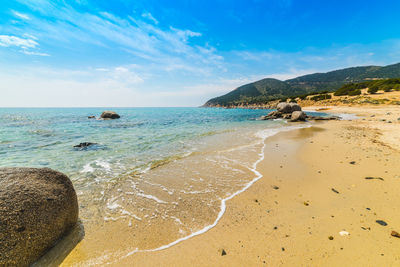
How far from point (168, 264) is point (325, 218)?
4020 mm

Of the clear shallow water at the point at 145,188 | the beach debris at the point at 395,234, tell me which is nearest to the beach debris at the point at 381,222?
the beach debris at the point at 395,234

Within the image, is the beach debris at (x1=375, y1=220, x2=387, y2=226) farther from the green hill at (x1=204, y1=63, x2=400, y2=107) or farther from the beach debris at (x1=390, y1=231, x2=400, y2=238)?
the green hill at (x1=204, y1=63, x2=400, y2=107)

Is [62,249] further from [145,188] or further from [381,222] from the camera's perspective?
[381,222]

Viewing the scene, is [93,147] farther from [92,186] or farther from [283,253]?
[283,253]

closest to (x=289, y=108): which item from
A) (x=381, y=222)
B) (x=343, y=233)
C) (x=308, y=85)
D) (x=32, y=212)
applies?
(x=381, y=222)

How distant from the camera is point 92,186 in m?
6.47

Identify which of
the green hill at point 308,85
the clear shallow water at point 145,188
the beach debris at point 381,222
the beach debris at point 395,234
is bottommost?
the clear shallow water at point 145,188

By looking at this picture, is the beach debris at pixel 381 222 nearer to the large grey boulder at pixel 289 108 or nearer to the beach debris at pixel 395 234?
the beach debris at pixel 395 234

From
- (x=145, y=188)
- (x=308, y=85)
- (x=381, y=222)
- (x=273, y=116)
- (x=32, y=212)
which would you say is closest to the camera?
(x=32, y=212)

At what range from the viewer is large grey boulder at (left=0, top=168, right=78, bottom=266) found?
2.86m

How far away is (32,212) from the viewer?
325 cm

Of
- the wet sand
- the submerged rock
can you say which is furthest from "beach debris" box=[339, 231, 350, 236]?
the submerged rock

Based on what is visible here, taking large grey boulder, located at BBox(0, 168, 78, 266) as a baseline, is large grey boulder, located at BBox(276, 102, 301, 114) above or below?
above

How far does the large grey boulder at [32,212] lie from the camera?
2.86 m
